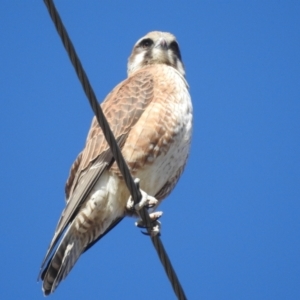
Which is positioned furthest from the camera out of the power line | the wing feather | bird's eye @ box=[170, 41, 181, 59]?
bird's eye @ box=[170, 41, 181, 59]

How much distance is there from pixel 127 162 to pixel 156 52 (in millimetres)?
1758

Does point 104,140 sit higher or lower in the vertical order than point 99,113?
higher

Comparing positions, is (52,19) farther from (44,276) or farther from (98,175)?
(44,276)

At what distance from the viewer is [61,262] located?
4.60 metres

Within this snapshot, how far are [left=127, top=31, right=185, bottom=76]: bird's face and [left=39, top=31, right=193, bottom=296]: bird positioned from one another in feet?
2.80

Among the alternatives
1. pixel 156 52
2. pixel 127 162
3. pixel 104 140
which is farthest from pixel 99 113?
pixel 156 52

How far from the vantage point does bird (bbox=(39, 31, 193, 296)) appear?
4582 millimetres

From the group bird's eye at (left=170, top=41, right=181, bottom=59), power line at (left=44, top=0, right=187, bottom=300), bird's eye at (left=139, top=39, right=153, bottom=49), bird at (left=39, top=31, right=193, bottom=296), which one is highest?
bird's eye at (left=139, top=39, right=153, bottom=49)

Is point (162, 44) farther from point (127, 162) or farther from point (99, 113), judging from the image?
point (99, 113)

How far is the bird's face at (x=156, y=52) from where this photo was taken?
6039 millimetres

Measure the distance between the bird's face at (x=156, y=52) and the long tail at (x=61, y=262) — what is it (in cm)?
202

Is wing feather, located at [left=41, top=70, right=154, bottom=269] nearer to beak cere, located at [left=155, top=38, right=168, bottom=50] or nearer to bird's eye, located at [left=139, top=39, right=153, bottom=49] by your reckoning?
beak cere, located at [left=155, top=38, right=168, bottom=50]

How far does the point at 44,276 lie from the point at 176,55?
2.54 metres

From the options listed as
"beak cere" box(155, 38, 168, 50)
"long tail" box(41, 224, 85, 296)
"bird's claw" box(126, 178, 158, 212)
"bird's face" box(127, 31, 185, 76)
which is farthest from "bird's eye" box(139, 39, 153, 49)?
"long tail" box(41, 224, 85, 296)
